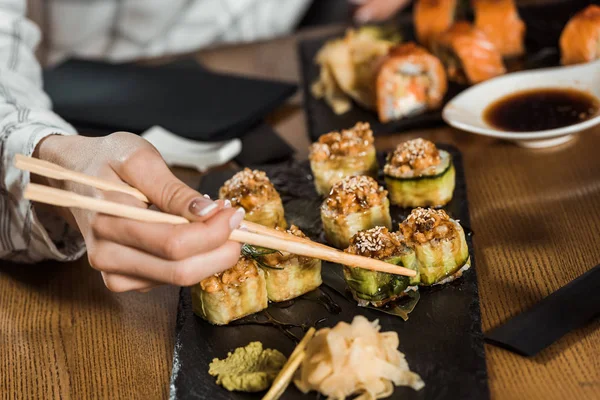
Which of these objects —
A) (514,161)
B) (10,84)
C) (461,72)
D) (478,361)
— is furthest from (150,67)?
(478,361)

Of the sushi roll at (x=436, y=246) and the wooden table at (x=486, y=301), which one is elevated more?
the sushi roll at (x=436, y=246)

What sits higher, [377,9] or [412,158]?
[412,158]

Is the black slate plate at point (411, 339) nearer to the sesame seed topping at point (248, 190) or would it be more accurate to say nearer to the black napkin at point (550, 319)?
the black napkin at point (550, 319)

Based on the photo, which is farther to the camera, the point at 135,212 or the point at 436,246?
the point at 436,246

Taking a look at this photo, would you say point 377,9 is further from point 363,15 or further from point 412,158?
point 412,158

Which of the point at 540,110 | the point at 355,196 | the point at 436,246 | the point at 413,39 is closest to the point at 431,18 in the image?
the point at 413,39

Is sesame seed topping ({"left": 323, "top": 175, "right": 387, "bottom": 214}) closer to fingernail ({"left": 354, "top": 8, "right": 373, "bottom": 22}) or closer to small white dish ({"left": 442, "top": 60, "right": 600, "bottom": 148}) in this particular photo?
small white dish ({"left": 442, "top": 60, "right": 600, "bottom": 148})

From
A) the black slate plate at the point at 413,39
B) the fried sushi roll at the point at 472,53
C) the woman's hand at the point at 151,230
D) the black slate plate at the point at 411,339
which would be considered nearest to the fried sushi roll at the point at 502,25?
the black slate plate at the point at 413,39
